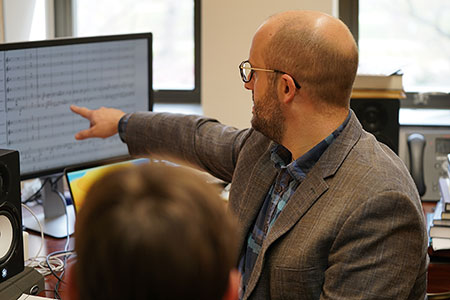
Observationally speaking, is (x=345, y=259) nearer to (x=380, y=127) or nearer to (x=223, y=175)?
(x=223, y=175)

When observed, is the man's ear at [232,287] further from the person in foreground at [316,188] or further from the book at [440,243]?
the book at [440,243]

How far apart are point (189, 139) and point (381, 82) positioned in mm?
786

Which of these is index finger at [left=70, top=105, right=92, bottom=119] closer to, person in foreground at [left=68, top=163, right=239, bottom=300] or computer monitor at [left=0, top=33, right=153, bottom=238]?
computer monitor at [left=0, top=33, right=153, bottom=238]

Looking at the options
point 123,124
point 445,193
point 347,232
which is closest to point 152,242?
point 347,232

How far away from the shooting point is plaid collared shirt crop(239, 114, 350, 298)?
156cm

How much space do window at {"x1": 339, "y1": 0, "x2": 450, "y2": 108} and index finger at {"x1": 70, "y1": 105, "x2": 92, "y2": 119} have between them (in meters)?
1.25

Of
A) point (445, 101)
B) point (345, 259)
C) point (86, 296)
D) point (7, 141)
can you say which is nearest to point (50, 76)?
point (7, 141)

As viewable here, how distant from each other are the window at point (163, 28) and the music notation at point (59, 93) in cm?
92

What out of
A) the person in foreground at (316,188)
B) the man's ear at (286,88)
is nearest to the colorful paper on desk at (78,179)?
the person in foreground at (316,188)

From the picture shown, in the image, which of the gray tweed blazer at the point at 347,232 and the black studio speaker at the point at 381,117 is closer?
the gray tweed blazer at the point at 347,232

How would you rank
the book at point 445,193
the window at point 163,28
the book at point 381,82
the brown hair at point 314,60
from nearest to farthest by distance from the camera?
the brown hair at point 314,60 → the book at point 445,193 → the book at point 381,82 → the window at point 163,28

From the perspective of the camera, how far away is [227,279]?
2.19 feet

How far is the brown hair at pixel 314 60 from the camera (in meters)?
1.52

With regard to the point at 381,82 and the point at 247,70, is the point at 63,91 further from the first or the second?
the point at 381,82
